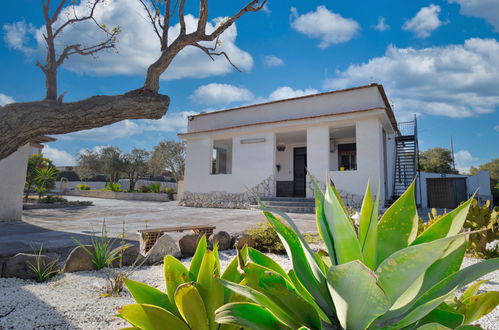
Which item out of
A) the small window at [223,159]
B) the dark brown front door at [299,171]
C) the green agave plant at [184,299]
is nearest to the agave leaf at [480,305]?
the green agave plant at [184,299]

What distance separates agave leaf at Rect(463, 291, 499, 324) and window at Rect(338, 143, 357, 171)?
1353 cm

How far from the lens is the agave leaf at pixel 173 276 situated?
946mm

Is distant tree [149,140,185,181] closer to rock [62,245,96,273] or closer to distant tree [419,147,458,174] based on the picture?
distant tree [419,147,458,174]

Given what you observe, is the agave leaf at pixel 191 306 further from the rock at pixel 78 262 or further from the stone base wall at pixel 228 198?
the stone base wall at pixel 228 198

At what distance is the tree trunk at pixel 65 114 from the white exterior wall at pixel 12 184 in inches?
253

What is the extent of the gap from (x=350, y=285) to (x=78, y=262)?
10.4 feet


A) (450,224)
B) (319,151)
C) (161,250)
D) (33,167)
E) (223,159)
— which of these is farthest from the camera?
(223,159)

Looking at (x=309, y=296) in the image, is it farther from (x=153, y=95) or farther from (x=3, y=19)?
(x=3, y=19)

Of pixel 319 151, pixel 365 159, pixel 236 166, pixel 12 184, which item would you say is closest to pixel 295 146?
pixel 319 151

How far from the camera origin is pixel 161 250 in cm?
348

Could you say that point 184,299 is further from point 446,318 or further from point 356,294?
point 446,318

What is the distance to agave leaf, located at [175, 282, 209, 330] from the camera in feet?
2.60

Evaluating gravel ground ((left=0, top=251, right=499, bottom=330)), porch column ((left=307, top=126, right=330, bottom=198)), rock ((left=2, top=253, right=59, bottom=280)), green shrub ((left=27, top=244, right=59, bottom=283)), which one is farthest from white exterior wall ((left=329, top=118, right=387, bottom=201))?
rock ((left=2, top=253, right=59, bottom=280))

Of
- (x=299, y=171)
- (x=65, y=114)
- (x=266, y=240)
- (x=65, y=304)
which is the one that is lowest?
(x=65, y=304)
